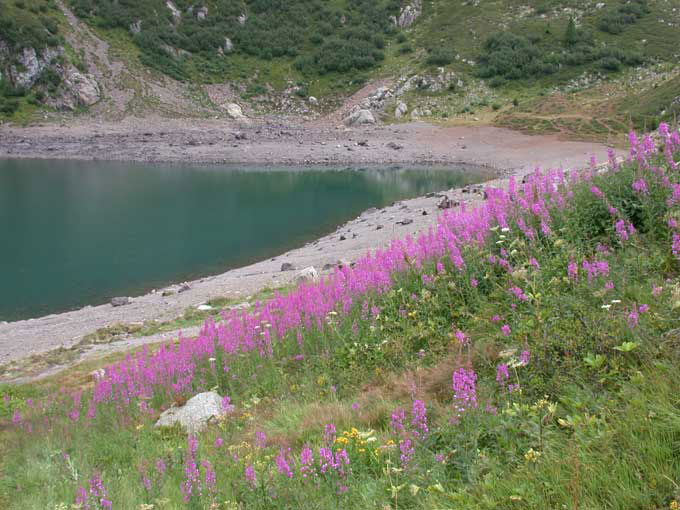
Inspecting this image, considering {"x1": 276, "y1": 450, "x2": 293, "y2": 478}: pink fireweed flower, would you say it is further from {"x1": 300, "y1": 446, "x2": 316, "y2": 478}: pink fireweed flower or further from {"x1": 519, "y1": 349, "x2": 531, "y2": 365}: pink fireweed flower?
{"x1": 519, "y1": 349, "x2": 531, "y2": 365}: pink fireweed flower

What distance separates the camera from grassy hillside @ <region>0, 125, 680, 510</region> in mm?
3201

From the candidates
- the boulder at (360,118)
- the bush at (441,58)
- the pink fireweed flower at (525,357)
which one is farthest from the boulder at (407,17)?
the pink fireweed flower at (525,357)

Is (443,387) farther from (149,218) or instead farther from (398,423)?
(149,218)

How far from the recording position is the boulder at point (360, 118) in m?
78.7

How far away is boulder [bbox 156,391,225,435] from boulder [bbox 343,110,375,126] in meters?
74.8

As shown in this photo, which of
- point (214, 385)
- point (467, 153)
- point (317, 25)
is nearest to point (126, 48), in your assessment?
point (317, 25)

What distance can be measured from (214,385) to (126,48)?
108 meters

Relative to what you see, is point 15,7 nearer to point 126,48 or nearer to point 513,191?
point 126,48

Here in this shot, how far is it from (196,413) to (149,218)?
3419cm

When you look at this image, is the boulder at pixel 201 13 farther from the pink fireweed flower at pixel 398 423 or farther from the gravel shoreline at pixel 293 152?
the pink fireweed flower at pixel 398 423

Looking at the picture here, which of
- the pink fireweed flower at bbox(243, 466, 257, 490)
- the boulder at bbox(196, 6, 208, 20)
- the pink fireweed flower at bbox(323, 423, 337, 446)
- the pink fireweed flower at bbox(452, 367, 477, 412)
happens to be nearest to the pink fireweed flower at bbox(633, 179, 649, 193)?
the pink fireweed flower at bbox(452, 367, 477, 412)

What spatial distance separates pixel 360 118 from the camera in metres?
79.0

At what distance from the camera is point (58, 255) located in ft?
99.6

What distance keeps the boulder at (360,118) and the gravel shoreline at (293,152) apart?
9.83 ft
